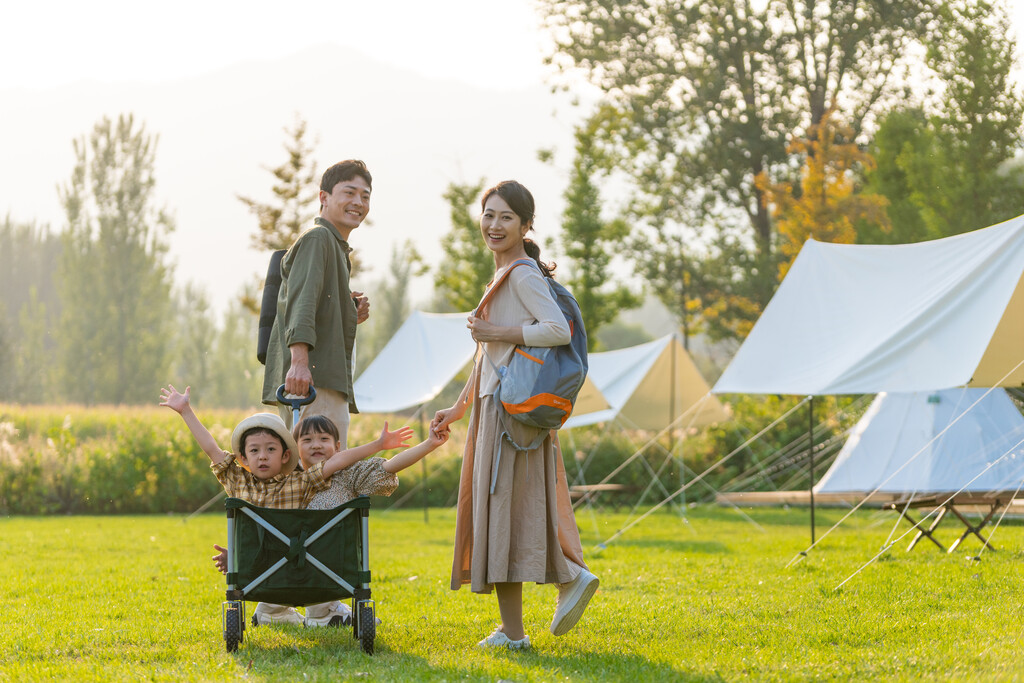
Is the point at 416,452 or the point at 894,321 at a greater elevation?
the point at 894,321

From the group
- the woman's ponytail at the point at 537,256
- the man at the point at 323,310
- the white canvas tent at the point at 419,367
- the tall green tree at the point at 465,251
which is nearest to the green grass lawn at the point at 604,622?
the man at the point at 323,310

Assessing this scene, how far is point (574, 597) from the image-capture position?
143 inches

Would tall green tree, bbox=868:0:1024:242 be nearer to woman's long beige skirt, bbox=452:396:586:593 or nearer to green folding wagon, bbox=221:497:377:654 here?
woman's long beige skirt, bbox=452:396:586:593

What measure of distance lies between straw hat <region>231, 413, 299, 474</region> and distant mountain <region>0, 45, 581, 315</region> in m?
1.26

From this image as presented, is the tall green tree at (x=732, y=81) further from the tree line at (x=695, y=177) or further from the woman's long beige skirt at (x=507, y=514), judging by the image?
the woman's long beige skirt at (x=507, y=514)

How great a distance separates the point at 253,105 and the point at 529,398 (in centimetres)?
17492

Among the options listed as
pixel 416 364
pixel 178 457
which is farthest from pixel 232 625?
pixel 178 457

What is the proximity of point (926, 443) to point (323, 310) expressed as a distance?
740 centimetres

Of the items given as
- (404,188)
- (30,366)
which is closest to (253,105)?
(404,188)

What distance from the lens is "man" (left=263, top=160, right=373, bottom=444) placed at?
3.99 metres

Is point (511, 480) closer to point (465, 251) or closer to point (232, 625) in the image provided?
point (232, 625)

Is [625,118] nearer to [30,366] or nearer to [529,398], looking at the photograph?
[30,366]

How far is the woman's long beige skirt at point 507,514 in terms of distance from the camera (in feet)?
11.5

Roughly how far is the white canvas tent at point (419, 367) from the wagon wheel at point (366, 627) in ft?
23.4
